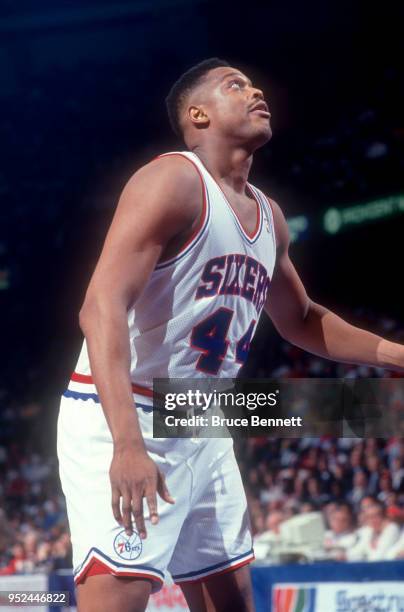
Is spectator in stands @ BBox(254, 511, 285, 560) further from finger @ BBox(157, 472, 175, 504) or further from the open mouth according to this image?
finger @ BBox(157, 472, 175, 504)

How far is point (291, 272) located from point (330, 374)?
29.8ft

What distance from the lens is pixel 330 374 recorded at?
11914mm

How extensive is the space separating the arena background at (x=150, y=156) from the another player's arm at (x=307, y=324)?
7.53 meters

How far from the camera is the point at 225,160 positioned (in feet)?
8.64

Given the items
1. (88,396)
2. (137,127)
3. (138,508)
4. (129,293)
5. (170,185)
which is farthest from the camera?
(137,127)

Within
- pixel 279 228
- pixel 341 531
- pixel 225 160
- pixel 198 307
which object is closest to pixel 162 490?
pixel 198 307

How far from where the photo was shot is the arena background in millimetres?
12508

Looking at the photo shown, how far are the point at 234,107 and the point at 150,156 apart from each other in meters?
13.0

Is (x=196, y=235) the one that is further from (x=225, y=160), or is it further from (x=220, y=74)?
(x=220, y=74)

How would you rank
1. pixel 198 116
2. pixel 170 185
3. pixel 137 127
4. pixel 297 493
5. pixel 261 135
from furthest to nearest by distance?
1. pixel 137 127
2. pixel 297 493
3. pixel 198 116
4. pixel 261 135
5. pixel 170 185

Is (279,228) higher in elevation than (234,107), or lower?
lower

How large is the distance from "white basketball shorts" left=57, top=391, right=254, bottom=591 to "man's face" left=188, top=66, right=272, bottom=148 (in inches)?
33.6

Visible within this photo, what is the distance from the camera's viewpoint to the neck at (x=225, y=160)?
2627 mm

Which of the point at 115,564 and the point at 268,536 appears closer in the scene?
the point at 115,564
